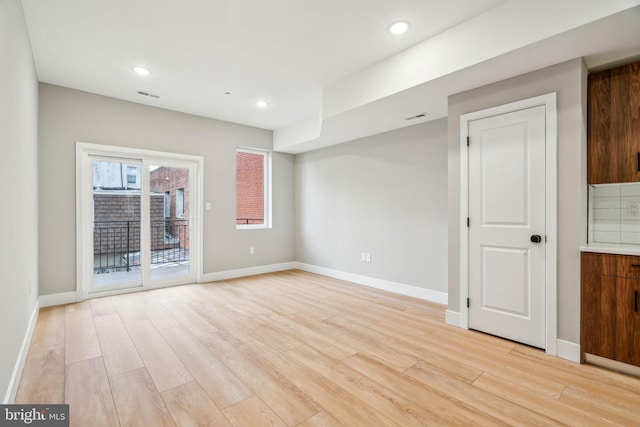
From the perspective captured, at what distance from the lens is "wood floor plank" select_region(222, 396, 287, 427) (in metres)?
1.64

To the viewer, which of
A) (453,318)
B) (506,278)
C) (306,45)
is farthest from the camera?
(453,318)

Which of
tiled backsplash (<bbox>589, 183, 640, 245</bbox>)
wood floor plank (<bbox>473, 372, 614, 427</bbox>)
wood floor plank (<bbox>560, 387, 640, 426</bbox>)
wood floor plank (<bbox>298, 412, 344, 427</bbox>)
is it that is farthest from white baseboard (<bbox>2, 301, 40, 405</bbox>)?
tiled backsplash (<bbox>589, 183, 640, 245</bbox>)

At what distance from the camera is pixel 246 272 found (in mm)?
5457

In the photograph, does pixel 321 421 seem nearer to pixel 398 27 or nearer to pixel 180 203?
pixel 398 27

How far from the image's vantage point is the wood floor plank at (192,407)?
1.66 meters

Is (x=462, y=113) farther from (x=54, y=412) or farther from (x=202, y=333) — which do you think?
(x=54, y=412)

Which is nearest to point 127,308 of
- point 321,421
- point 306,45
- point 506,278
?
point 321,421

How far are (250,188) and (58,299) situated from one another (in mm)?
3236

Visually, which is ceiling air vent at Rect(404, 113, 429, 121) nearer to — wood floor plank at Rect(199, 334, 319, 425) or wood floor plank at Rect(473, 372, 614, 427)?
wood floor plank at Rect(473, 372, 614, 427)

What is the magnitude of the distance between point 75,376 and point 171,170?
327cm

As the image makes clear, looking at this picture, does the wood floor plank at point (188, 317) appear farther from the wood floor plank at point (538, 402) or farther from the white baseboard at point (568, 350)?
the white baseboard at point (568, 350)

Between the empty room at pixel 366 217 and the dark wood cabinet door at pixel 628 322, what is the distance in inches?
0.5

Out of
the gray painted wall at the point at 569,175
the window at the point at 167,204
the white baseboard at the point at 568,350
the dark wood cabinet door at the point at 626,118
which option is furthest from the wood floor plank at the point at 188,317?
the dark wood cabinet door at the point at 626,118

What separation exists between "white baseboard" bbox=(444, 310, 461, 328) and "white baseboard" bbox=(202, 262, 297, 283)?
11.7 ft
